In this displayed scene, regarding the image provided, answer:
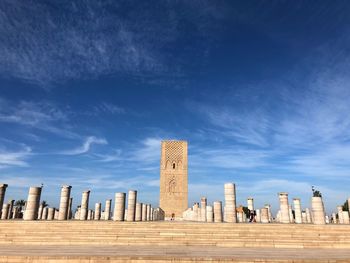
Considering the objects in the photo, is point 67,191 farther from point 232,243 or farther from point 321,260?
point 321,260

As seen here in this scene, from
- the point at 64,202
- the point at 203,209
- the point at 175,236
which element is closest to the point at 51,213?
the point at 64,202

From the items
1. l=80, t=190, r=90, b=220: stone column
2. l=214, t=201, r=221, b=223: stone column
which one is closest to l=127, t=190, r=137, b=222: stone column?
l=214, t=201, r=221, b=223: stone column

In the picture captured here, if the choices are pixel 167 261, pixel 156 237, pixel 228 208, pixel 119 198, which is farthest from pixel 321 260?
pixel 119 198

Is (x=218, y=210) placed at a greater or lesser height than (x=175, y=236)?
greater

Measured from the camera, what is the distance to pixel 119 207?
12031 mm

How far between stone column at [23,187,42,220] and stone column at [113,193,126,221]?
3535 mm

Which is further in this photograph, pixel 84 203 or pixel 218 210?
pixel 84 203

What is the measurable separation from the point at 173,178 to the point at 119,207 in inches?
883

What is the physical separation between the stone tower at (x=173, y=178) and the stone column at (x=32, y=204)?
72.0 ft

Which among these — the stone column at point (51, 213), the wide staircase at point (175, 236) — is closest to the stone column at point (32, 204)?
the wide staircase at point (175, 236)

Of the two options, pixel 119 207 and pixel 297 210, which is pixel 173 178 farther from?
pixel 119 207

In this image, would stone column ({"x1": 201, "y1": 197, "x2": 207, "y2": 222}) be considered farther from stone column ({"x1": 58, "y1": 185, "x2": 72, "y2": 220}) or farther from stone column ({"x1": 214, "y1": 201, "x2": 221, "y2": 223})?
stone column ({"x1": 58, "y1": 185, "x2": 72, "y2": 220})

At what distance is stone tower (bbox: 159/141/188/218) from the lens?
3294 cm

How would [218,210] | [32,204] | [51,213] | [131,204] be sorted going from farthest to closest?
[51,213] → [218,210] → [131,204] → [32,204]
